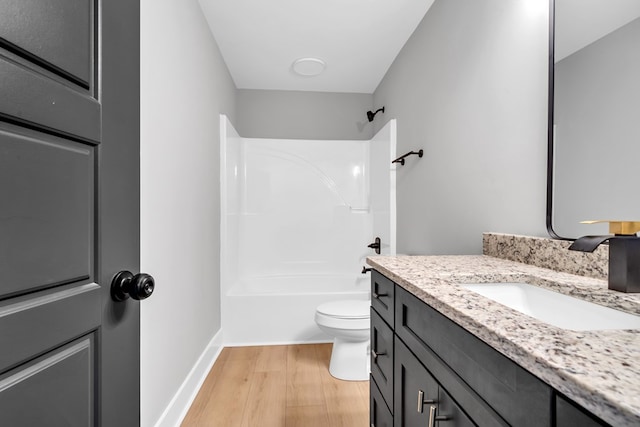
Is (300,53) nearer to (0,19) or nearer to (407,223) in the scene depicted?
(407,223)

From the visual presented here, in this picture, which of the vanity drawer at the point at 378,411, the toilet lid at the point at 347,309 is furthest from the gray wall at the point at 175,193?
the vanity drawer at the point at 378,411

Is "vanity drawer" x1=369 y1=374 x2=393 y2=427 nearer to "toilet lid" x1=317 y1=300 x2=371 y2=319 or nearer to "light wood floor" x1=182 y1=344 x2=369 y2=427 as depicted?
"light wood floor" x1=182 y1=344 x2=369 y2=427

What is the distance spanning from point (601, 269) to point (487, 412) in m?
0.65

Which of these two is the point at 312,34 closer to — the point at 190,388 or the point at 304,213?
the point at 304,213

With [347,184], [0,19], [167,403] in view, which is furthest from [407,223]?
[0,19]

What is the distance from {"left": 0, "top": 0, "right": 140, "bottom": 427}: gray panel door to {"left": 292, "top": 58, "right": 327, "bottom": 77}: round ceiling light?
86.1 inches

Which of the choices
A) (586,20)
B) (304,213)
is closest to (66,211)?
(586,20)

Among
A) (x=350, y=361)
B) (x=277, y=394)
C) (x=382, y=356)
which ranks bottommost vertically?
(x=277, y=394)

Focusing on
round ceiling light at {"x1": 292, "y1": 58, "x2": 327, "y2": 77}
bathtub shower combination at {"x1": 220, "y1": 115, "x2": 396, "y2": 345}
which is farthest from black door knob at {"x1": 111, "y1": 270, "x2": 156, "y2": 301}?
round ceiling light at {"x1": 292, "y1": 58, "x2": 327, "y2": 77}

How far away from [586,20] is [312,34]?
178cm

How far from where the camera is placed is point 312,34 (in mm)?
2379

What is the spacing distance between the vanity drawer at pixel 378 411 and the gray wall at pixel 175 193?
3.13 ft

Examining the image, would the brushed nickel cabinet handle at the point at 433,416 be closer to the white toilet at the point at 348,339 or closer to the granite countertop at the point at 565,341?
the granite countertop at the point at 565,341

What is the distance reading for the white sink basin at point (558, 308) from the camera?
2.39 ft
